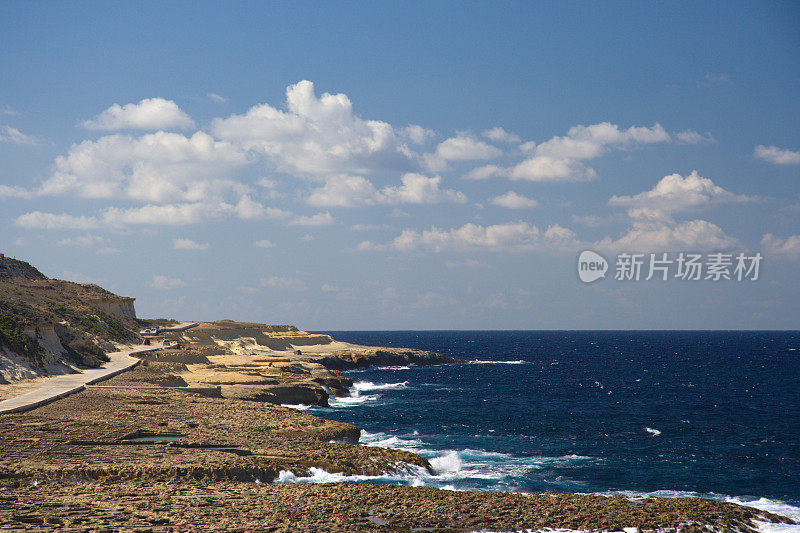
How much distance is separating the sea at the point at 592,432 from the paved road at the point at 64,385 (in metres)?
17.7

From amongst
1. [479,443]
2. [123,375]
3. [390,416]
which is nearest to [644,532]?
[479,443]

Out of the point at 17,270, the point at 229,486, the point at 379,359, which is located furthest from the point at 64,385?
the point at 17,270

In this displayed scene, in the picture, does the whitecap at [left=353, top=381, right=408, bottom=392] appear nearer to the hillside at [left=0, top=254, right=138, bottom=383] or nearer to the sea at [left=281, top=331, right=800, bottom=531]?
the sea at [left=281, top=331, right=800, bottom=531]

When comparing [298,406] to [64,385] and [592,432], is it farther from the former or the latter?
[592,432]

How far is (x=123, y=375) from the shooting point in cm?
5409

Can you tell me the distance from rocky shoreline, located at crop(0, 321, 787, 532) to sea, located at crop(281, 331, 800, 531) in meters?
2.43

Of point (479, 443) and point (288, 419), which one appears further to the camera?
point (479, 443)

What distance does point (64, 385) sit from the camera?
151 feet

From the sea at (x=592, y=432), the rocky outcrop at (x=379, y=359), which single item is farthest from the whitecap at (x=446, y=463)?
the rocky outcrop at (x=379, y=359)

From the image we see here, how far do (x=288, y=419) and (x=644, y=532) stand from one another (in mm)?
23096

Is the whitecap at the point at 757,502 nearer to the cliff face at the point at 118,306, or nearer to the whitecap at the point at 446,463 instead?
the whitecap at the point at 446,463

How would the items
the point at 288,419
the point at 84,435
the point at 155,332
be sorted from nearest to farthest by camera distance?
the point at 84,435 → the point at 288,419 → the point at 155,332

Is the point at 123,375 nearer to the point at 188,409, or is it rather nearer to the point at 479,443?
the point at 188,409

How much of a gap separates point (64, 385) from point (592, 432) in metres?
38.7
